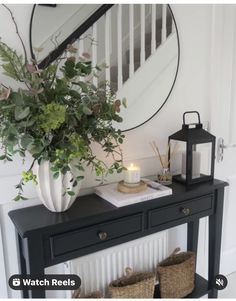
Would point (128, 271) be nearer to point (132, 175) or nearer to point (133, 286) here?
point (133, 286)

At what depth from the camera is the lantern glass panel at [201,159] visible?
5.48ft

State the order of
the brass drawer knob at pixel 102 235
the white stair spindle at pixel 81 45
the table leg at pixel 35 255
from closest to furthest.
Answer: the table leg at pixel 35 255
the brass drawer knob at pixel 102 235
the white stair spindle at pixel 81 45

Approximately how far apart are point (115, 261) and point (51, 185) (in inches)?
28.0

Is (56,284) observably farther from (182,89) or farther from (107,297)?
(182,89)

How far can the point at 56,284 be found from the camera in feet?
5.03

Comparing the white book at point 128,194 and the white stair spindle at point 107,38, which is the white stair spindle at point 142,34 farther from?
the white book at point 128,194

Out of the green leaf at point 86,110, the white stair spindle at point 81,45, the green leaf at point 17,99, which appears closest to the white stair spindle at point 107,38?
the white stair spindle at point 81,45

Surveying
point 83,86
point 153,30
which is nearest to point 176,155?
point 153,30

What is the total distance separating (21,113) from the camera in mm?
1039

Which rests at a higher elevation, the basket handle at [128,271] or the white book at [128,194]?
the white book at [128,194]

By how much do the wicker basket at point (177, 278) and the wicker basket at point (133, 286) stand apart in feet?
0.28

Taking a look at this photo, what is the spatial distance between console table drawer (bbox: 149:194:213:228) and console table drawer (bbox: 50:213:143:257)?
8cm

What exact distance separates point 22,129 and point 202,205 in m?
1.05

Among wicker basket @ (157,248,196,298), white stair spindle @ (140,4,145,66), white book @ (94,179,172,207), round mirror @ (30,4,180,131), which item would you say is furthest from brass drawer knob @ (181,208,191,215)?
white stair spindle @ (140,4,145,66)
